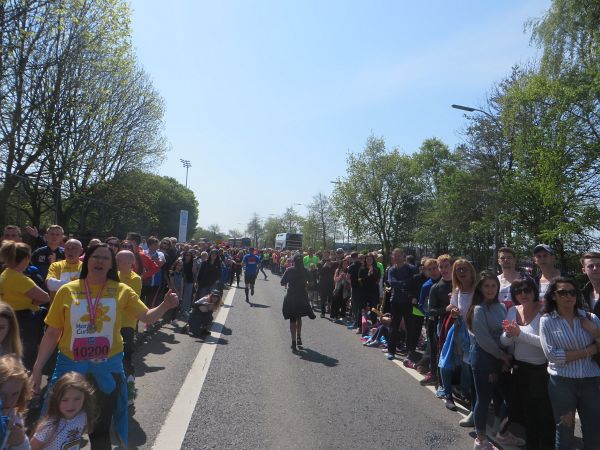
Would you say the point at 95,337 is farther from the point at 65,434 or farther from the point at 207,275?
the point at 207,275

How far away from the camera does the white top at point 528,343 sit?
440cm

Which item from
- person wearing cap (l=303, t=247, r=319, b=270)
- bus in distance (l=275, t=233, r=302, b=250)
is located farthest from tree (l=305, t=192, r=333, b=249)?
person wearing cap (l=303, t=247, r=319, b=270)

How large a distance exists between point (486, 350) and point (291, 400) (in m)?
2.38

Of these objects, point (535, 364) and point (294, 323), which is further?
point (294, 323)

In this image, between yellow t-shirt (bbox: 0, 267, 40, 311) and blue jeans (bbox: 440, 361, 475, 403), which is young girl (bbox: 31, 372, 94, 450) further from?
blue jeans (bbox: 440, 361, 475, 403)

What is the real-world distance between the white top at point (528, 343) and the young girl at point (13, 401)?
3.97 m

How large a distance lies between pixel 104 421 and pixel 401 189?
4844 cm

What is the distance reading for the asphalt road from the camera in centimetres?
463

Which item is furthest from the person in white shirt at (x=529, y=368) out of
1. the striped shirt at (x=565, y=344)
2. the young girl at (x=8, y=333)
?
the young girl at (x=8, y=333)

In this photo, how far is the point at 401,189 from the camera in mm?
50031

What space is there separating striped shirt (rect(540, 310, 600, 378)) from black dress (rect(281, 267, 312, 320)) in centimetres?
549

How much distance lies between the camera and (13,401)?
253cm

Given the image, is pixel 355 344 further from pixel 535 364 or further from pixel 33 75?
pixel 33 75

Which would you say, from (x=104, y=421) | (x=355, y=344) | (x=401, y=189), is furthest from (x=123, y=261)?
(x=401, y=189)
